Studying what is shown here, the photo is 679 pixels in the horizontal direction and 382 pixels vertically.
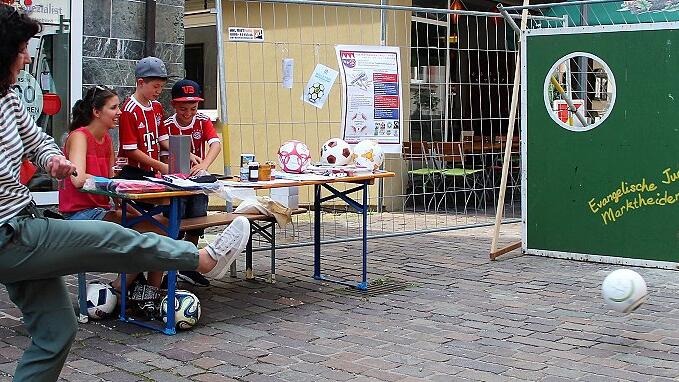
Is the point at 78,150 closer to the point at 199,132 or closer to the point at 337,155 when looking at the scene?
the point at 199,132

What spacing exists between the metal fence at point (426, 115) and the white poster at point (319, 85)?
188cm

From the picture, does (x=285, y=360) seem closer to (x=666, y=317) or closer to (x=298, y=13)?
(x=666, y=317)

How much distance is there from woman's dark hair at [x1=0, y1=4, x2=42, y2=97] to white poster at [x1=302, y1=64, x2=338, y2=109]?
5.04 meters

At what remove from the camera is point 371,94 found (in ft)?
28.3

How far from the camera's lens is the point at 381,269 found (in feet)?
26.1

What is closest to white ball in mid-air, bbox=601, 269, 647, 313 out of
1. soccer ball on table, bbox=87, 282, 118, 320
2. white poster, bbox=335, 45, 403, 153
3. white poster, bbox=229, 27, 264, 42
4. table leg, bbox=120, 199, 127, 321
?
table leg, bbox=120, 199, 127, 321

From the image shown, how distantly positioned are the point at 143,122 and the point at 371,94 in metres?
2.83

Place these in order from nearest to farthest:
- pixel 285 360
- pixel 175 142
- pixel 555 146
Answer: pixel 285 360 < pixel 175 142 < pixel 555 146

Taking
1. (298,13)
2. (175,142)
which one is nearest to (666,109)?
(175,142)

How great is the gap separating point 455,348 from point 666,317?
1682 mm

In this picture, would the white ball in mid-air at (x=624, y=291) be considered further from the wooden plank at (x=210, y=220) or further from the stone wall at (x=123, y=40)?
the stone wall at (x=123, y=40)

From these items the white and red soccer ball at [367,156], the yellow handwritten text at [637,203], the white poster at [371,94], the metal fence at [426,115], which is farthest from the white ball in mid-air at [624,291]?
the metal fence at [426,115]

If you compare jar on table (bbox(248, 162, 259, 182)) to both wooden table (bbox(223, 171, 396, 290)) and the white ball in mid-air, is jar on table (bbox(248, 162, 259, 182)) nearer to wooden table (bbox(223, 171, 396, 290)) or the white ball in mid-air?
wooden table (bbox(223, 171, 396, 290))

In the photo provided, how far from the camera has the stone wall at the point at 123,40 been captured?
8.31 meters
